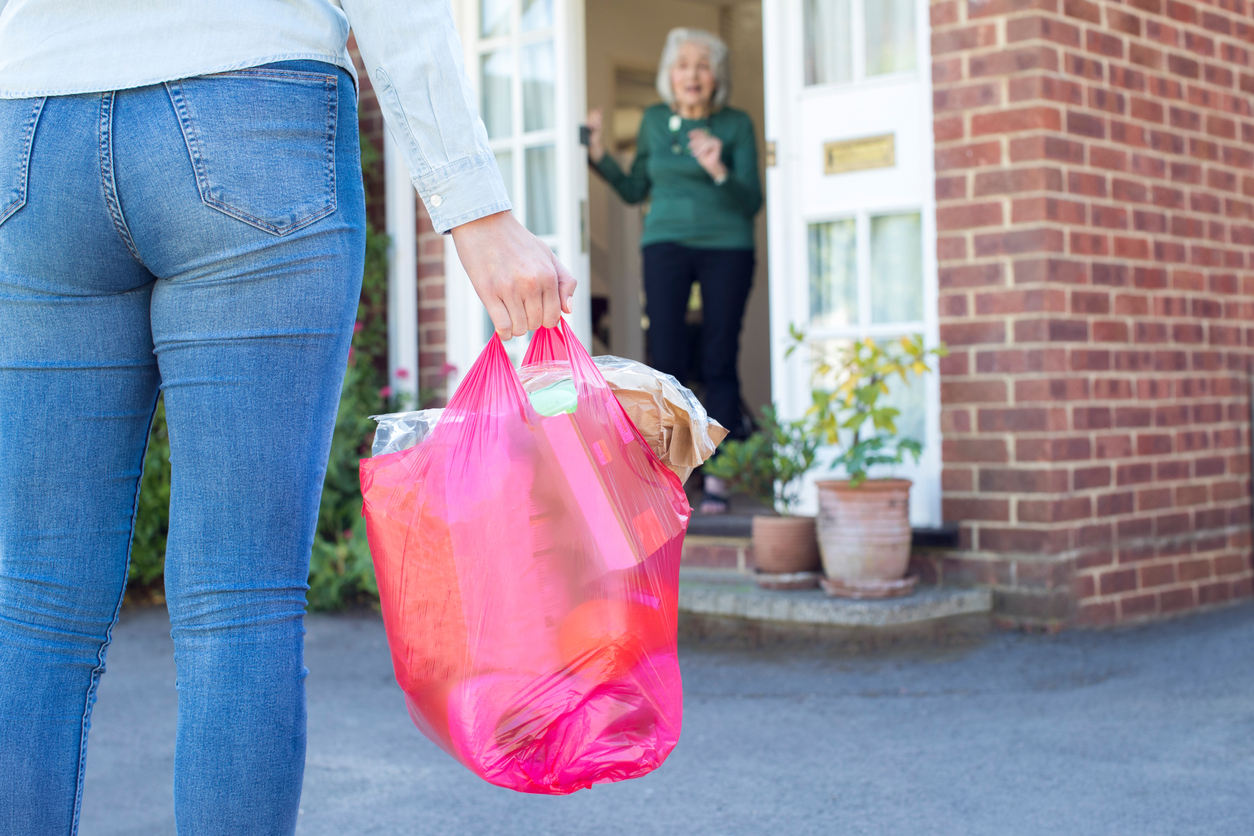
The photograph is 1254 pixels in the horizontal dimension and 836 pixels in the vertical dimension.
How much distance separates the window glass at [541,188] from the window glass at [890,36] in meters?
1.57

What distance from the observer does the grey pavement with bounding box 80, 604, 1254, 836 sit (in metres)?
2.40

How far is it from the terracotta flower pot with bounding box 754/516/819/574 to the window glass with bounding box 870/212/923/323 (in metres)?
0.79

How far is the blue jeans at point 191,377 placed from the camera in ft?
3.94

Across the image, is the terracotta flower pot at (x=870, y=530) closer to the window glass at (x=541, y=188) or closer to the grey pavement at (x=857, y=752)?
the grey pavement at (x=857, y=752)

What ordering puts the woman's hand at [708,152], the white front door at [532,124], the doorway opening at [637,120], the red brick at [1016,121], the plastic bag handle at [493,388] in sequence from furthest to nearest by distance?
the doorway opening at [637,120] < the white front door at [532,124] < the woman's hand at [708,152] < the red brick at [1016,121] < the plastic bag handle at [493,388]

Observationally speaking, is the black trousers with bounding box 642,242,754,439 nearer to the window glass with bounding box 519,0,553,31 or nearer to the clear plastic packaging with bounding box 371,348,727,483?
the window glass with bounding box 519,0,553,31

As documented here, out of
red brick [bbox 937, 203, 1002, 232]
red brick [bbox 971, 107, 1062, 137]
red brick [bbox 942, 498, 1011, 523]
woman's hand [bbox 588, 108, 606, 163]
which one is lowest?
red brick [bbox 942, 498, 1011, 523]

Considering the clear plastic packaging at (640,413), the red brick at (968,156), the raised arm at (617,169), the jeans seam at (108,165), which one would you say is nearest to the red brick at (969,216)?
the red brick at (968,156)

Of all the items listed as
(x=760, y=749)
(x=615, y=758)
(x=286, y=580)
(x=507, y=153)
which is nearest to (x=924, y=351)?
(x=760, y=749)

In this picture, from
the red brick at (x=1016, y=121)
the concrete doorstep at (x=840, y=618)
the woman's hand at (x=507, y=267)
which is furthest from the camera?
the red brick at (x=1016, y=121)

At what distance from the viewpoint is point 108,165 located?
119cm

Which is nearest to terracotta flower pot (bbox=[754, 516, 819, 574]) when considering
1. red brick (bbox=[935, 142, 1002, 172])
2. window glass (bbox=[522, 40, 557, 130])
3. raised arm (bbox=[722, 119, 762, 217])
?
red brick (bbox=[935, 142, 1002, 172])

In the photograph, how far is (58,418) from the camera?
132 cm

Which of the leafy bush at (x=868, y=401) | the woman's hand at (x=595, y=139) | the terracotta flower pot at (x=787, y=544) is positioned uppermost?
the woman's hand at (x=595, y=139)
